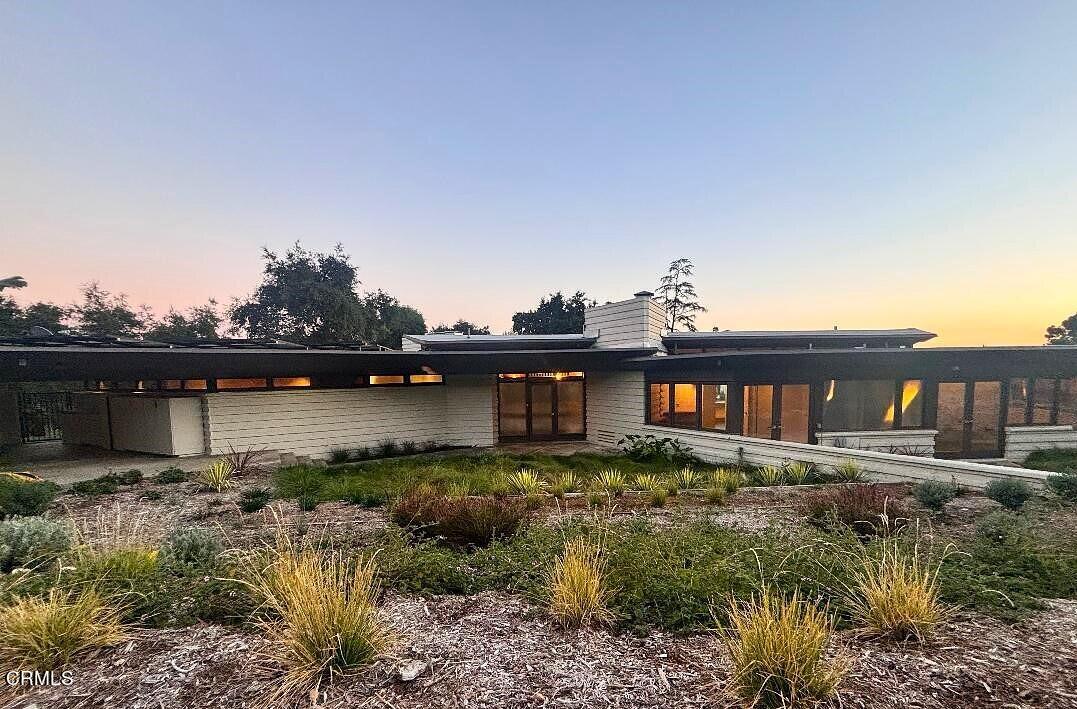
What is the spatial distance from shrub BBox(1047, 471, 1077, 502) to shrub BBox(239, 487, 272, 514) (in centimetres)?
1062

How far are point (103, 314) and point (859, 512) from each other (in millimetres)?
32019

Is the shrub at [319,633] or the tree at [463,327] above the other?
the tree at [463,327]

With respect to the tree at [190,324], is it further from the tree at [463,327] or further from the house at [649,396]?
the tree at [463,327]

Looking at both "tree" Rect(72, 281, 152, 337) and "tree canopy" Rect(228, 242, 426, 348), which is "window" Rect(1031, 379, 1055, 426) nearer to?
"tree canopy" Rect(228, 242, 426, 348)

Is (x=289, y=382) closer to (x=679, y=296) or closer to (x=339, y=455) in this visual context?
(x=339, y=455)

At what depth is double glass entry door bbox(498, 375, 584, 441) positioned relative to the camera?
12617 millimetres

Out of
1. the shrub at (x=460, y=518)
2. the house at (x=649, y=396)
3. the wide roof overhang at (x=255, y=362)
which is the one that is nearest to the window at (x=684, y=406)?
the house at (x=649, y=396)

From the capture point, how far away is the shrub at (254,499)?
5.09 meters

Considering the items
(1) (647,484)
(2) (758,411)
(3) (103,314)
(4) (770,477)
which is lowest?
(4) (770,477)

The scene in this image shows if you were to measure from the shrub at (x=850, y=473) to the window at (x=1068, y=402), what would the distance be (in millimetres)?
8053

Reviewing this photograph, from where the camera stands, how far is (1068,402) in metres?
10.1

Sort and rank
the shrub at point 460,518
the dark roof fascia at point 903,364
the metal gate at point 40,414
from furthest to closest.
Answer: the metal gate at point 40,414 → the dark roof fascia at point 903,364 → the shrub at point 460,518

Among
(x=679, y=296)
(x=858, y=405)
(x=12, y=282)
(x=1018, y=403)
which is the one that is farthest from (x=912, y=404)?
(x=679, y=296)

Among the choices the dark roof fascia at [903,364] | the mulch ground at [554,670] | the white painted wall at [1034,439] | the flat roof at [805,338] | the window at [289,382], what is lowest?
the white painted wall at [1034,439]
